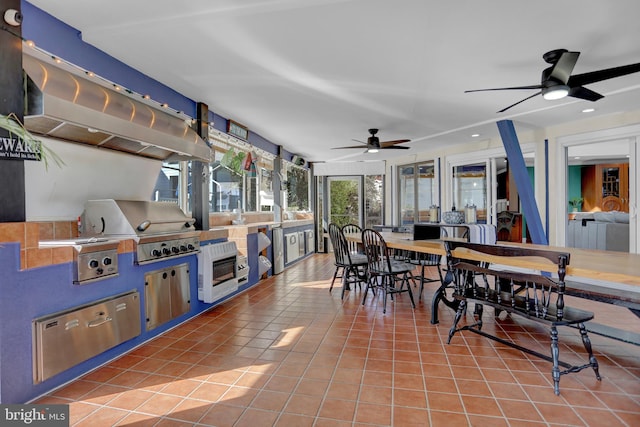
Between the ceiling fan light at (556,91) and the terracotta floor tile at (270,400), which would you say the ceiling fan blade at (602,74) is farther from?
the terracotta floor tile at (270,400)

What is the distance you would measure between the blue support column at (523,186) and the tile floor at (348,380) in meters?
1.67

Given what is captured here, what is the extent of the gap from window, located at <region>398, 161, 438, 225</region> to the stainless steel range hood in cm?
598

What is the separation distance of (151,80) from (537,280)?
12.7ft

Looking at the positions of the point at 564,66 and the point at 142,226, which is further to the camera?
the point at 142,226

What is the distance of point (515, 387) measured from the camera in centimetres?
220

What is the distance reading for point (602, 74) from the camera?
8.49 ft

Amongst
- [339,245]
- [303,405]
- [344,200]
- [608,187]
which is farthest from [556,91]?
[608,187]

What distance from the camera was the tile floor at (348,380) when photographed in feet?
6.24

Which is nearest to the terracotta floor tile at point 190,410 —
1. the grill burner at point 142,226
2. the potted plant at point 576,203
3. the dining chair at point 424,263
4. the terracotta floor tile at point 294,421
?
the terracotta floor tile at point 294,421

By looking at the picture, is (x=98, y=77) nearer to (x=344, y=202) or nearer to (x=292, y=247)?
(x=292, y=247)

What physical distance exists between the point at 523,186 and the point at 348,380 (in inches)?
166

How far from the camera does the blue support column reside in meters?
4.96

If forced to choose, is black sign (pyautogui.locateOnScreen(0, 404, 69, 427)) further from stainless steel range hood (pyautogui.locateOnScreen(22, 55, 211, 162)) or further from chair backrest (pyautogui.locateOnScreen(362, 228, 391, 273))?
chair backrest (pyautogui.locateOnScreen(362, 228, 391, 273))

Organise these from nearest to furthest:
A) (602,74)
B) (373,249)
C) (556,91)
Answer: (602,74) → (556,91) → (373,249)
